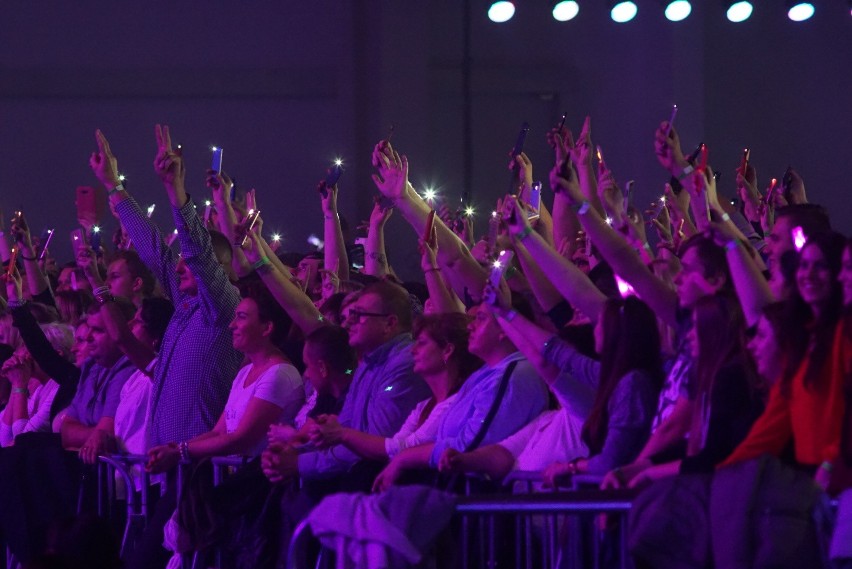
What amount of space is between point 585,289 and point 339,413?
1049 millimetres

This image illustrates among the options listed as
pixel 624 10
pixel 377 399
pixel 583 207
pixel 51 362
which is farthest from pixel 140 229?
pixel 624 10

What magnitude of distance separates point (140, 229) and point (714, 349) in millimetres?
2707

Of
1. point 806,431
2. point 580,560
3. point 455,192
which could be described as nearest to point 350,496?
point 580,560

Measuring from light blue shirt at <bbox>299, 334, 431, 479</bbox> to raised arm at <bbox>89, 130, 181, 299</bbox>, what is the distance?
1.03m

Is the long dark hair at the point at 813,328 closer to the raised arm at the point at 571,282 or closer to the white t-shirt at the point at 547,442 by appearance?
the white t-shirt at the point at 547,442

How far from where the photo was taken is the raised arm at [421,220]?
5.16 m

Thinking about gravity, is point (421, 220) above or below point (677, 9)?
below

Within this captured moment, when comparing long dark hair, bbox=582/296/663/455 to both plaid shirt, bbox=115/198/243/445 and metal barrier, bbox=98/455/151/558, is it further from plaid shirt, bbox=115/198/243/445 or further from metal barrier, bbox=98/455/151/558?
metal barrier, bbox=98/455/151/558

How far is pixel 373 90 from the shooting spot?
35.6ft

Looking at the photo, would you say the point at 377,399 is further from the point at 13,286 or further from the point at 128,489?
the point at 13,286

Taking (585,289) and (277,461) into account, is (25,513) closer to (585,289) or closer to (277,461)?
(277,461)

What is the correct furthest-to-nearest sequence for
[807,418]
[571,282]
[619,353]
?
[571,282] < [619,353] < [807,418]

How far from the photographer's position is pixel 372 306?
4809 millimetres

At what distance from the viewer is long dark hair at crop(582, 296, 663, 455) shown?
12.5 ft
